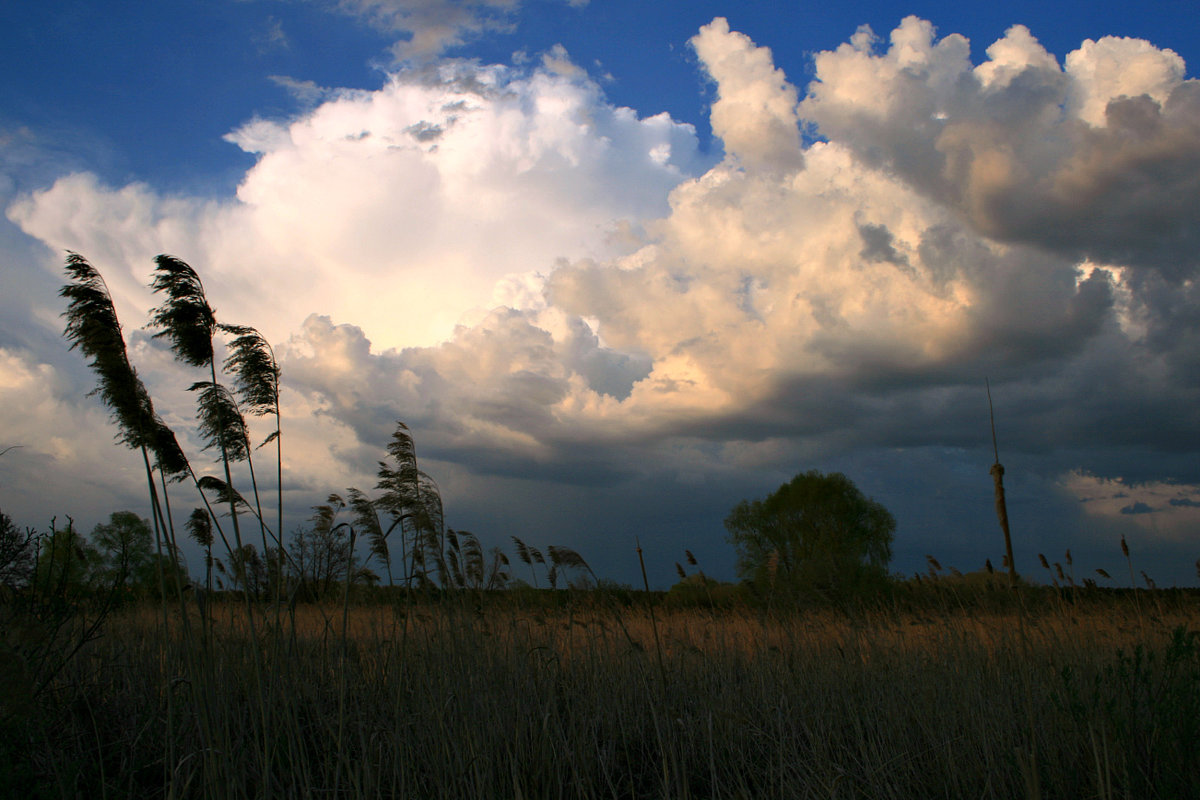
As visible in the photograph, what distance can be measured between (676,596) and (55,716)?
761 inches

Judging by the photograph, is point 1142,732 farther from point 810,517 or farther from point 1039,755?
point 810,517

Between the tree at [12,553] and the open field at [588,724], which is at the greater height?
the tree at [12,553]

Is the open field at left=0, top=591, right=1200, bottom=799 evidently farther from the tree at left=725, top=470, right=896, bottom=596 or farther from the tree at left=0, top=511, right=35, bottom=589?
the tree at left=725, top=470, right=896, bottom=596

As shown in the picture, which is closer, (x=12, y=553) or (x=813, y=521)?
(x=12, y=553)

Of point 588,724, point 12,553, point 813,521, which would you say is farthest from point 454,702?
point 813,521

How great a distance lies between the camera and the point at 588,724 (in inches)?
198

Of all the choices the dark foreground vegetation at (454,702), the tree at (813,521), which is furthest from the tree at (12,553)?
the tree at (813,521)

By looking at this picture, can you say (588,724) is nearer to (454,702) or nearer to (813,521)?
(454,702)

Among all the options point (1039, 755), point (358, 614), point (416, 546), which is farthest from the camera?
point (358, 614)

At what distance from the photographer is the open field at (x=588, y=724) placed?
3.37 metres

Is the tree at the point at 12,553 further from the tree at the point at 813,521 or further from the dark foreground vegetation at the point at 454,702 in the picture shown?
the tree at the point at 813,521

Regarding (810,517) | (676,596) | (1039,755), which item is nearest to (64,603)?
(1039,755)

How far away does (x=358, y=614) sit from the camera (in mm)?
12188

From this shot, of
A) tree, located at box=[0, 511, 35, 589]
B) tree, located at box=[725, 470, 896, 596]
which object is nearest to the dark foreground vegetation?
tree, located at box=[0, 511, 35, 589]
